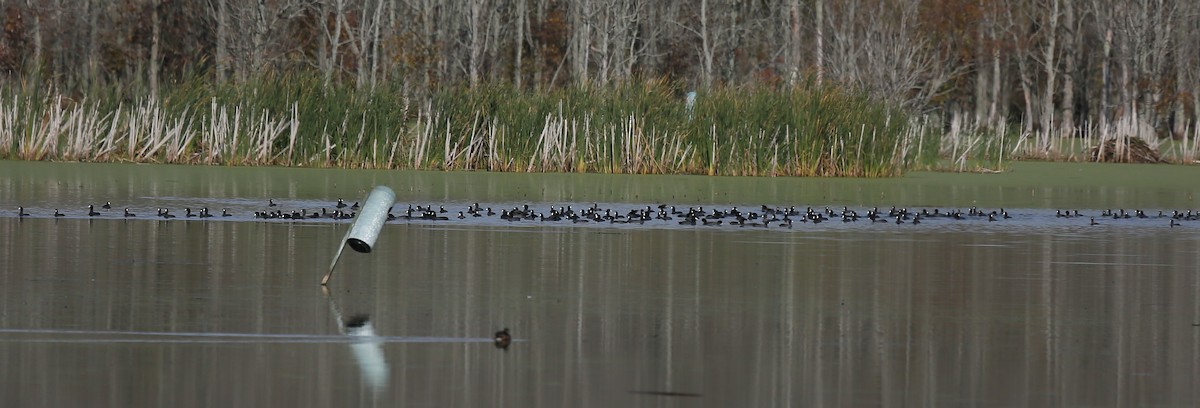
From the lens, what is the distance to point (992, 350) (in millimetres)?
8773

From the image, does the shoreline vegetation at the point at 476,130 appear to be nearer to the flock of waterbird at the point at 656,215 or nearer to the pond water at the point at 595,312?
the flock of waterbird at the point at 656,215

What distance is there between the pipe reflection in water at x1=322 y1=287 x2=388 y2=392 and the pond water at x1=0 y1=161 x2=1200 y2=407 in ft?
0.07

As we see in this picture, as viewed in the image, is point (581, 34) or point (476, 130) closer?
point (476, 130)

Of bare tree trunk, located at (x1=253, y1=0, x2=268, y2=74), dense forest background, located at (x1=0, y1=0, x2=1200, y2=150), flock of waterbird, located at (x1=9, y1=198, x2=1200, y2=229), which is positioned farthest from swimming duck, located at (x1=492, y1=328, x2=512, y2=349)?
bare tree trunk, located at (x1=253, y1=0, x2=268, y2=74)

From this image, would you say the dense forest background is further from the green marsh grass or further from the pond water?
Answer: the pond water

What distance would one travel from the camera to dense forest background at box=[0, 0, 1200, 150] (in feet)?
166

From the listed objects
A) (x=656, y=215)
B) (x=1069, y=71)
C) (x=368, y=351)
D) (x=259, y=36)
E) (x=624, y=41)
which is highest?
(x=259, y=36)

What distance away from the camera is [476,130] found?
29.1 meters

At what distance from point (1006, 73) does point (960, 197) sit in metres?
40.6

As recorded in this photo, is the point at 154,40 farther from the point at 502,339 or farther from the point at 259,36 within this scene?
the point at 502,339

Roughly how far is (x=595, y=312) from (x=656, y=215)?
338 inches

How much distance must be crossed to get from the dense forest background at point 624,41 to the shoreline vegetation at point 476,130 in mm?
16902

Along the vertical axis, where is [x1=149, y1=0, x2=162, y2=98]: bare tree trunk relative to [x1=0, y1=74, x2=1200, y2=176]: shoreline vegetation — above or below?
above

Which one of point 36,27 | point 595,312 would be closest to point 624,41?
point 36,27
